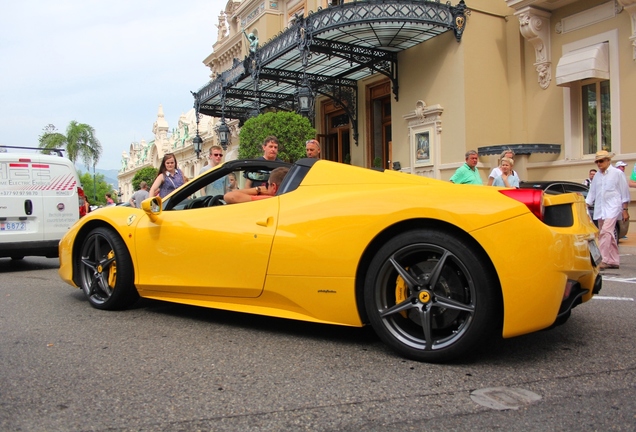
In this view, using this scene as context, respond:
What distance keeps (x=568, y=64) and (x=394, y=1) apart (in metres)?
4.87

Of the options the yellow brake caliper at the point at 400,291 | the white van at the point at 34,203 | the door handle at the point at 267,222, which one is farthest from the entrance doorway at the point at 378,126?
the yellow brake caliper at the point at 400,291

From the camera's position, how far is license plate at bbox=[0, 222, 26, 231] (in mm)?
7850

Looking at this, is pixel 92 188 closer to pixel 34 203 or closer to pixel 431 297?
→ pixel 34 203

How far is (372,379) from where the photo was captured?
2701mm

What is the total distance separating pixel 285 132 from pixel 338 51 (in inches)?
120

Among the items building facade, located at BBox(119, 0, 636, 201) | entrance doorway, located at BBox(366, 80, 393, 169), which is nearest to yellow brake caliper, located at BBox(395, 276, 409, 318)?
building facade, located at BBox(119, 0, 636, 201)

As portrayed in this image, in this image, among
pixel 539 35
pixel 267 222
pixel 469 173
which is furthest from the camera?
pixel 539 35

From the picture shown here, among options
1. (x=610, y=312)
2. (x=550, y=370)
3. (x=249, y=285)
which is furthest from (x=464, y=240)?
(x=610, y=312)

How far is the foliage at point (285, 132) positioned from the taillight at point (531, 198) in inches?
541

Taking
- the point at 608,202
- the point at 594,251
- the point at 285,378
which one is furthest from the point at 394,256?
the point at 608,202

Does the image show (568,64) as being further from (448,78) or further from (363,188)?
(363,188)

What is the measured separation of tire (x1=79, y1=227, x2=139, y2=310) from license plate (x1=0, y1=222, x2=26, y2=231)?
3.90 m

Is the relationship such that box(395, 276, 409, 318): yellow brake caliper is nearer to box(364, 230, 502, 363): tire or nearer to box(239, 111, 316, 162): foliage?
box(364, 230, 502, 363): tire

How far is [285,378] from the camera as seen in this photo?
275 centimetres
